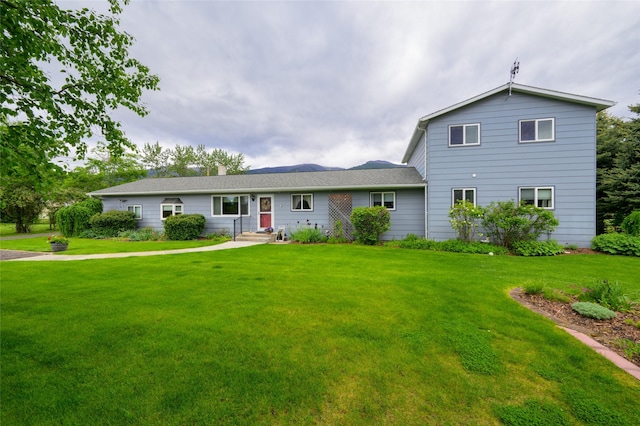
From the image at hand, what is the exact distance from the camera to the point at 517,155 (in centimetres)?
1036

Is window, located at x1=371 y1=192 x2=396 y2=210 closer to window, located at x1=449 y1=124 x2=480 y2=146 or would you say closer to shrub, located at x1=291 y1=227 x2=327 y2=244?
shrub, located at x1=291 y1=227 x2=327 y2=244

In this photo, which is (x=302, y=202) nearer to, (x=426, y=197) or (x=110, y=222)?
(x=426, y=197)

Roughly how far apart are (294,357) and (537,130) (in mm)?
A: 12927

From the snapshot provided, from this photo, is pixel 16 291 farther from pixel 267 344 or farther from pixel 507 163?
pixel 507 163

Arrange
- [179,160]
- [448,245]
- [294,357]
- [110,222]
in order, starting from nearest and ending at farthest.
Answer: [294,357], [448,245], [110,222], [179,160]

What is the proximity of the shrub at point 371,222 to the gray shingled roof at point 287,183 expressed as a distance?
52.8 inches

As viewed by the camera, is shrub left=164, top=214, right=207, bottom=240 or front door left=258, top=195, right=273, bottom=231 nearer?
shrub left=164, top=214, right=207, bottom=240

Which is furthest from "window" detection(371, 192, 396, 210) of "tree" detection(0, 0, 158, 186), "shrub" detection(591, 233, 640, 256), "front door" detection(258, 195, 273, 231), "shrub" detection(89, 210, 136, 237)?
"shrub" detection(89, 210, 136, 237)

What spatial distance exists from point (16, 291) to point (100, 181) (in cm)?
2544

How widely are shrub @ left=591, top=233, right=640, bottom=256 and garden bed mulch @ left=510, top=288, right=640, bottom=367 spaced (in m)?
7.50

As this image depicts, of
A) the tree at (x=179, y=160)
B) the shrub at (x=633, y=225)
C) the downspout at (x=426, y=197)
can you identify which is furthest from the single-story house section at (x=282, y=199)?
the tree at (x=179, y=160)

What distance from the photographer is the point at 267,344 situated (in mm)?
2932

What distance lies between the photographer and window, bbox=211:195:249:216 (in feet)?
46.5

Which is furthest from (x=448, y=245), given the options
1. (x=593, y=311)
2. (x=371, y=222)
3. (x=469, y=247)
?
(x=593, y=311)
